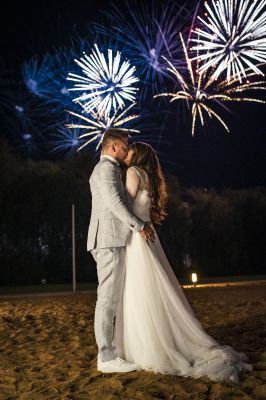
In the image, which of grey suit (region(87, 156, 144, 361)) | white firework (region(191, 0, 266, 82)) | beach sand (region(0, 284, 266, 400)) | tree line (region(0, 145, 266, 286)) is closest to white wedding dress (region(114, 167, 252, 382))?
grey suit (region(87, 156, 144, 361))

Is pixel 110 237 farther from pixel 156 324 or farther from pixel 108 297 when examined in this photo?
pixel 156 324

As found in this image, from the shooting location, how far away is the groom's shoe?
4.36 metres

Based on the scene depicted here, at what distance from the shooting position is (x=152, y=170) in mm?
4785

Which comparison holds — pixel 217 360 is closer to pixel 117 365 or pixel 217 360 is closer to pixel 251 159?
pixel 117 365

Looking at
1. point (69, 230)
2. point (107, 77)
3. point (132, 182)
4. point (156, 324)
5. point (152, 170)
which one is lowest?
point (156, 324)

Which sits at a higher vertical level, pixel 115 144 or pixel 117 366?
pixel 115 144

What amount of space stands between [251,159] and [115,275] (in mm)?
60377

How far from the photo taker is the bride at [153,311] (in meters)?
4.34

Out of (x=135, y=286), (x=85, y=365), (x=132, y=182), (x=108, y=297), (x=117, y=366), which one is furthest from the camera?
(x=85, y=365)

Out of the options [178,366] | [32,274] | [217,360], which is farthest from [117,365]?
[32,274]

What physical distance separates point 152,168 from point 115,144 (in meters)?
0.40

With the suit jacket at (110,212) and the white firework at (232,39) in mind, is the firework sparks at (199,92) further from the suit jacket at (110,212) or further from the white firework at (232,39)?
the suit jacket at (110,212)

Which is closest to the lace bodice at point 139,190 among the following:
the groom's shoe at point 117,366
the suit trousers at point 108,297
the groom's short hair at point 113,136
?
the groom's short hair at point 113,136

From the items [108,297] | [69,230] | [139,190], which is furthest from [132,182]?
[69,230]
